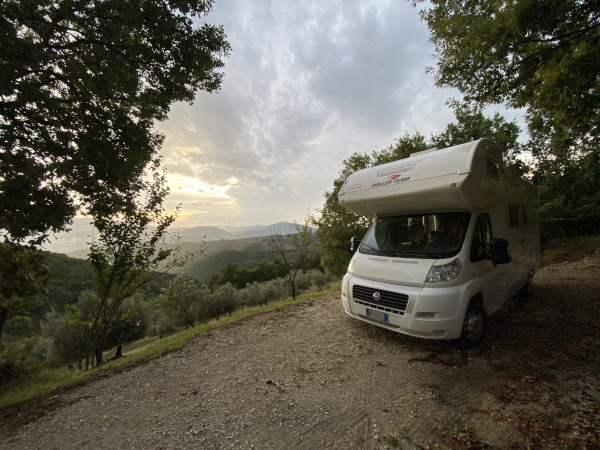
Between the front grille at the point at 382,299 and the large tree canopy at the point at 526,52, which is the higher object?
the large tree canopy at the point at 526,52

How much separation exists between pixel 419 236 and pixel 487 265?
131cm

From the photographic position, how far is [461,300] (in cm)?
379

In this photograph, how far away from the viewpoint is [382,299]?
13.9 ft

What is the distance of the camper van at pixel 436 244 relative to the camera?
12.6 ft

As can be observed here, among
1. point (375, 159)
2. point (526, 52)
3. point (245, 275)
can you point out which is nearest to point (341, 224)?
point (375, 159)

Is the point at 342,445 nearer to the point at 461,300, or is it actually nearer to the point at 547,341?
the point at 461,300

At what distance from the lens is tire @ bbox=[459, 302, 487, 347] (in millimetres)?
4102

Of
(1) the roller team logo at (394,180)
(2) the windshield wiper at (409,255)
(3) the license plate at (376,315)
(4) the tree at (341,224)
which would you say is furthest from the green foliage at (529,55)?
(4) the tree at (341,224)

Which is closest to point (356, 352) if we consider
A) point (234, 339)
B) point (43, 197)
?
point (234, 339)

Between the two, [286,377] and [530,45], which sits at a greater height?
[530,45]

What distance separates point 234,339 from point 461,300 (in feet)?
14.3

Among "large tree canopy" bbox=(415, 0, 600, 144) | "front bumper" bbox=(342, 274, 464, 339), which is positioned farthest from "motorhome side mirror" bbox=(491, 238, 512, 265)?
"large tree canopy" bbox=(415, 0, 600, 144)

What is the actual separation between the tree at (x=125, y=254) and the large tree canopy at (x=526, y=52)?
776 centimetres

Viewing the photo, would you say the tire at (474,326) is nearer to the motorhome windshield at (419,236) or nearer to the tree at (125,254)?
the motorhome windshield at (419,236)
